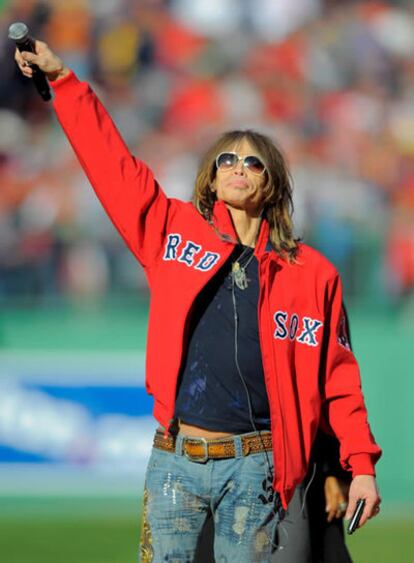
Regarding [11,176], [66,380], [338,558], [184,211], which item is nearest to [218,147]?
[184,211]

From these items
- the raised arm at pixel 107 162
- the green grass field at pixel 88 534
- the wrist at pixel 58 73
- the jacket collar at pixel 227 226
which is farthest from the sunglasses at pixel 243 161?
the green grass field at pixel 88 534

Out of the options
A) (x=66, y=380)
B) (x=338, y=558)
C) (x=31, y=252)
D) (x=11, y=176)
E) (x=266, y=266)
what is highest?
(x=11, y=176)

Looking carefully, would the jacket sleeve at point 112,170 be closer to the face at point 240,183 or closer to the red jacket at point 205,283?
the red jacket at point 205,283

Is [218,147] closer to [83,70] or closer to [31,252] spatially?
[31,252]

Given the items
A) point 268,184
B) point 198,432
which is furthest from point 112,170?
point 198,432

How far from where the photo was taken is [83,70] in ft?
39.8

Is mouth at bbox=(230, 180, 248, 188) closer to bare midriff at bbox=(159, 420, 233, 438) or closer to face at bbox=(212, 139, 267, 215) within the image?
face at bbox=(212, 139, 267, 215)

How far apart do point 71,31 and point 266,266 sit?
8932 mm

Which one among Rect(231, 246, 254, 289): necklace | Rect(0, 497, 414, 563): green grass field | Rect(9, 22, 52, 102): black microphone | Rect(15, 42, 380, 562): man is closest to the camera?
Rect(9, 22, 52, 102): black microphone

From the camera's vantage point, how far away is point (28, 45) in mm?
3553

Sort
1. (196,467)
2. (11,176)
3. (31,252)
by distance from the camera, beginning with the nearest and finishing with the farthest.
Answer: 1. (196,467)
2. (31,252)
3. (11,176)

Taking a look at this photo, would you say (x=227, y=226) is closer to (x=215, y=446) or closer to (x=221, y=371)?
(x=221, y=371)

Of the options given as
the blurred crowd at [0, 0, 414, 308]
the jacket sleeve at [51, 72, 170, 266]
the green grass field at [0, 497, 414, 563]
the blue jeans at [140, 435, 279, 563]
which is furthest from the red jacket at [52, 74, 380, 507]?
the blurred crowd at [0, 0, 414, 308]

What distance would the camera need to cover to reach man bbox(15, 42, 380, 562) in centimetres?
358
